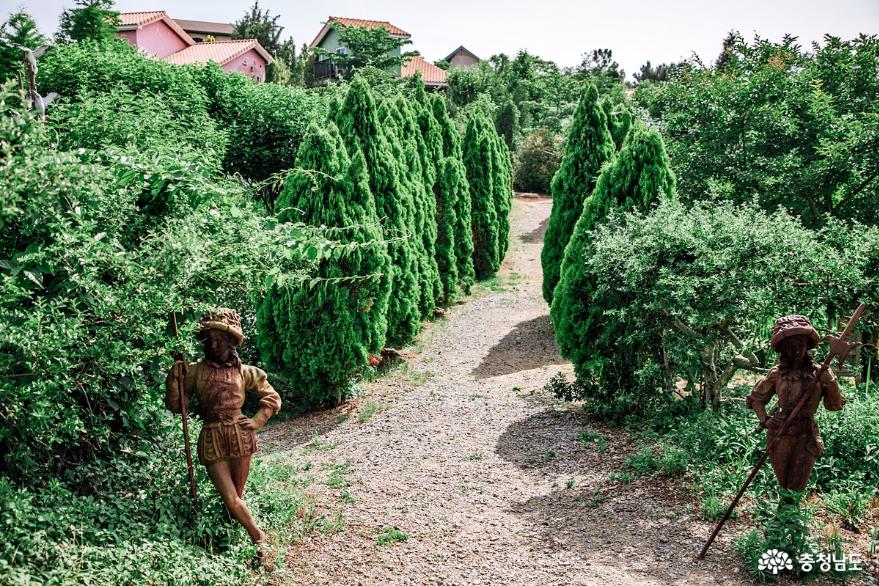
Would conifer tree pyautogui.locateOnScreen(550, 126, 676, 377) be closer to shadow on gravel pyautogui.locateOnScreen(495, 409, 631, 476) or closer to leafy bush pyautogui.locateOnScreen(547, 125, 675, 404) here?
leafy bush pyautogui.locateOnScreen(547, 125, 675, 404)

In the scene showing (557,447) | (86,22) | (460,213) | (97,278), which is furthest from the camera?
(86,22)

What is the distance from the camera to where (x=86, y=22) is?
2028 centimetres

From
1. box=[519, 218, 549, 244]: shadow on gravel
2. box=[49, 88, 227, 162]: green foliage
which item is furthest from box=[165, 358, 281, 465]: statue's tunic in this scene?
box=[519, 218, 549, 244]: shadow on gravel

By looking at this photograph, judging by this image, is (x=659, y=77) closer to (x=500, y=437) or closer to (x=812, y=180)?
(x=812, y=180)

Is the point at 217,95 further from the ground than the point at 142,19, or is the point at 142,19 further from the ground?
the point at 142,19

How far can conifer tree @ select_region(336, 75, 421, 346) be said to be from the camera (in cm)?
932

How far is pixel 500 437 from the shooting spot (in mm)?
7098

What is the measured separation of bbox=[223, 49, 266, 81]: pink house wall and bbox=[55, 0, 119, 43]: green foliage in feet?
60.3

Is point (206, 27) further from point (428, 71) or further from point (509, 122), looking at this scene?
point (509, 122)

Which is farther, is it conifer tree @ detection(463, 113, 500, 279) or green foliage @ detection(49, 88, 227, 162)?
conifer tree @ detection(463, 113, 500, 279)

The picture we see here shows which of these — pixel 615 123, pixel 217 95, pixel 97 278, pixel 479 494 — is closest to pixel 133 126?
pixel 97 278

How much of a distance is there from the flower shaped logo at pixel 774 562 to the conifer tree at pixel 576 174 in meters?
8.03

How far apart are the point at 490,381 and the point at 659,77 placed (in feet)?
187

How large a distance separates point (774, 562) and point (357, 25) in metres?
41.8
